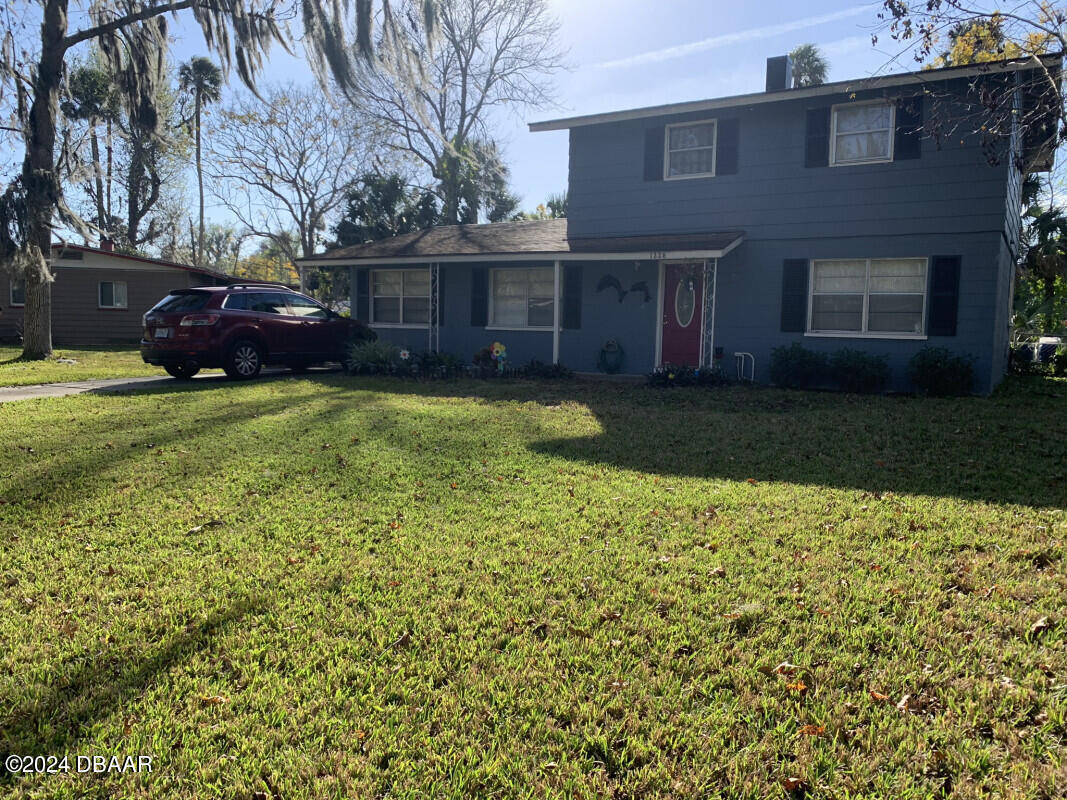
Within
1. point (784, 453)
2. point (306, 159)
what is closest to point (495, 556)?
point (784, 453)

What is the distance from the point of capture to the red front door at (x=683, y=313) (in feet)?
46.8

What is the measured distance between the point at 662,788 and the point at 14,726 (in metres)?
2.36

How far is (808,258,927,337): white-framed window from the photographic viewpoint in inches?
495

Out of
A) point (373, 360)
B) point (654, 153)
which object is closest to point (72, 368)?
point (373, 360)

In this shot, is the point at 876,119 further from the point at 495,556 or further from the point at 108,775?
the point at 108,775

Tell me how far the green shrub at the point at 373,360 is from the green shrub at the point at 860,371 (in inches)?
322

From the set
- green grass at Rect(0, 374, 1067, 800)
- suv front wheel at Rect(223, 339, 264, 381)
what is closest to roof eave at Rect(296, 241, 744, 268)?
suv front wheel at Rect(223, 339, 264, 381)

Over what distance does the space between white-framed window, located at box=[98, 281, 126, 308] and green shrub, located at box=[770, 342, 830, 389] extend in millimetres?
21983

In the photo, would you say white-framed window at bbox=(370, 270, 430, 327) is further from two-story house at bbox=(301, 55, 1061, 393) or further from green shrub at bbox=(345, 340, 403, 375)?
green shrub at bbox=(345, 340, 403, 375)

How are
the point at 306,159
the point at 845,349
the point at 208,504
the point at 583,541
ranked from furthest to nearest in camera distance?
1. the point at 306,159
2. the point at 845,349
3. the point at 208,504
4. the point at 583,541

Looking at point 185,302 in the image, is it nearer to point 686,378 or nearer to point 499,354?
point 499,354

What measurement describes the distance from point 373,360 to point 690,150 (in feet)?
24.7

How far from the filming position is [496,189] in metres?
31.3

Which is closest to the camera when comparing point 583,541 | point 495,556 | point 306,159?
point 495,556
